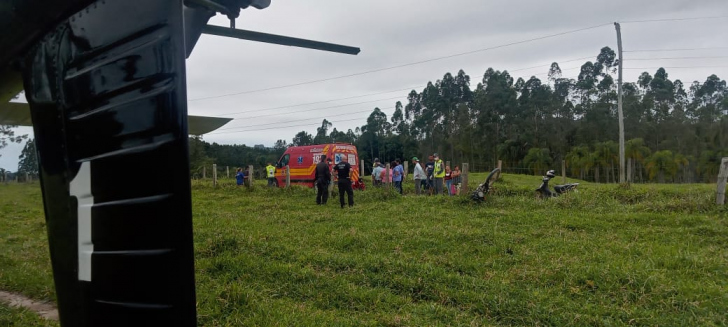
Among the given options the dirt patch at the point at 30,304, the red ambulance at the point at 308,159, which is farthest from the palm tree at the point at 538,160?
the dirt patch at the point at 30,304

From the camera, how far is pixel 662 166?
29562mm

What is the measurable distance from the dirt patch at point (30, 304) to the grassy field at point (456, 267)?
0.08m

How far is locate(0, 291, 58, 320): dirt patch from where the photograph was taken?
3.50 m

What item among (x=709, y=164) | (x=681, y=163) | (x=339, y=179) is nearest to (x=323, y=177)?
(x=339, y=179)

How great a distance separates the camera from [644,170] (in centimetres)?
3100

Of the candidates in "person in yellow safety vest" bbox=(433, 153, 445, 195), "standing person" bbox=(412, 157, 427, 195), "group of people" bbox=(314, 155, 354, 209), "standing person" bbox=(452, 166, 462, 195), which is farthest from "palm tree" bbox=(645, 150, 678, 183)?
"group of people" bbox=(314, 155, 354, 209)

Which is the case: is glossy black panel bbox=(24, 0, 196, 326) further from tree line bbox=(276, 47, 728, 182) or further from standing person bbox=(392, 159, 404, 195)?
tree line bbox=(276, 47, 728, 182)

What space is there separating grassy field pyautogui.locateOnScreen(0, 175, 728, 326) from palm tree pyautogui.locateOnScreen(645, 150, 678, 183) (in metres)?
25.3

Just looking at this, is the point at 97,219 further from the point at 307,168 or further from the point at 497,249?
the point at 307,168

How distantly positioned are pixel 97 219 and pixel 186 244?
0.22 m

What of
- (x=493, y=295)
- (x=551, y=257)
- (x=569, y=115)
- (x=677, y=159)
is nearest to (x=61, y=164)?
(x=493, y=295)

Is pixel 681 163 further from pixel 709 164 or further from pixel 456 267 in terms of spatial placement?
pixel 456 267

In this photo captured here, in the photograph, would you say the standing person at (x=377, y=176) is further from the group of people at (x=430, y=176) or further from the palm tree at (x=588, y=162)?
the palm tree at (x=588, y=162)

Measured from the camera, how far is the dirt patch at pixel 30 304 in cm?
350
